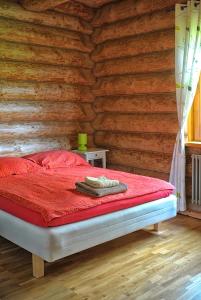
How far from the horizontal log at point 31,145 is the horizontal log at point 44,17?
1631 millimetres

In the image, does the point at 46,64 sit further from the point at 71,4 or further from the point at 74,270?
the point at 74,270

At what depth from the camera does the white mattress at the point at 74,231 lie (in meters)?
2.76

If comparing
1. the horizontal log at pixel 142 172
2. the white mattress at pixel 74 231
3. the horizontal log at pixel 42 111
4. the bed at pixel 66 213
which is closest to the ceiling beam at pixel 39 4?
the horizontal log at pixel 42 111

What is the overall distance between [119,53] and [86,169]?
72.7 inches

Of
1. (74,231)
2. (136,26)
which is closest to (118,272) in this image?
(74,231)

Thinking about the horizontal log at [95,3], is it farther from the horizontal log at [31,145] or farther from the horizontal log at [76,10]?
the horizontal log at [31,145]

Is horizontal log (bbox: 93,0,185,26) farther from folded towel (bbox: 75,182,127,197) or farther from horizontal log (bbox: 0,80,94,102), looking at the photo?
folded towel (bbox: 75,182,127,197)

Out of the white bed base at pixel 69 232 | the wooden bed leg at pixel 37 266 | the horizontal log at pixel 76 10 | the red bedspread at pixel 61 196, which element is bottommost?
the wooden bed leg at pixel 37 266

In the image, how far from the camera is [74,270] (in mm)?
3016

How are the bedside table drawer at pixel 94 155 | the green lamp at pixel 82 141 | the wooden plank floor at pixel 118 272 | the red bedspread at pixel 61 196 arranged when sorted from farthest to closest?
the green lamp at pixel 82 141 → the bedside table drawer at pixel 94 155 → the red bedspread at pixel 61 196 → the wooden plank floor at pixel 118 272

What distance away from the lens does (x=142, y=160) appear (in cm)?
504

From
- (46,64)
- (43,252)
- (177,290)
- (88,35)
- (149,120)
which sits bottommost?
(177,290)

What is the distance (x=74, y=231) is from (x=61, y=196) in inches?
17.2

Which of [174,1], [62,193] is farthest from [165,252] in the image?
[174,1]
